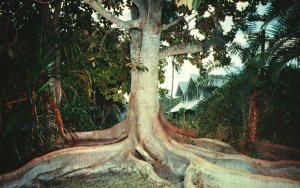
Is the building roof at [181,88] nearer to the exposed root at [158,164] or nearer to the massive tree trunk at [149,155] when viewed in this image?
the massive tree trunk at [149,155]

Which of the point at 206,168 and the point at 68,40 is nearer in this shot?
the point at 206,168

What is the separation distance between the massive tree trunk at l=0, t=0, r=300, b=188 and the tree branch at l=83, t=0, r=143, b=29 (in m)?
0.02

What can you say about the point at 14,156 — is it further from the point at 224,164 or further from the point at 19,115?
the point at 224,164

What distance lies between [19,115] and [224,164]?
3958mm

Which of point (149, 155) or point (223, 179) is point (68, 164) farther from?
point (223, 179)

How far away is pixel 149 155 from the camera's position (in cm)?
704

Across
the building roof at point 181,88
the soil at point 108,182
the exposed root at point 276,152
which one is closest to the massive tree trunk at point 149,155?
the soil at point 108,182

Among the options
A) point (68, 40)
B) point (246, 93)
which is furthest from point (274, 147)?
point (68, 40)

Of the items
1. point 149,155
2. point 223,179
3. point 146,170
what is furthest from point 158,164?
point 223,179

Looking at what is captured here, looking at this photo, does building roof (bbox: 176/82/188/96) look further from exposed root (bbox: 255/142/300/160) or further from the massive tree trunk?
the massive tree trunk

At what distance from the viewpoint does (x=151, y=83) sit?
7418 mm

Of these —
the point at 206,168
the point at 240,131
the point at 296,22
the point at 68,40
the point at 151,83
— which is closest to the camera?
the point at 206,168

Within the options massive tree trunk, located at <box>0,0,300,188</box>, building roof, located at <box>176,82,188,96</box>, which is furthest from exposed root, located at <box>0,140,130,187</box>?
building roof, located at <box>176,82,188,96</box>

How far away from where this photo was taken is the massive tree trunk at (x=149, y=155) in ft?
18.3
